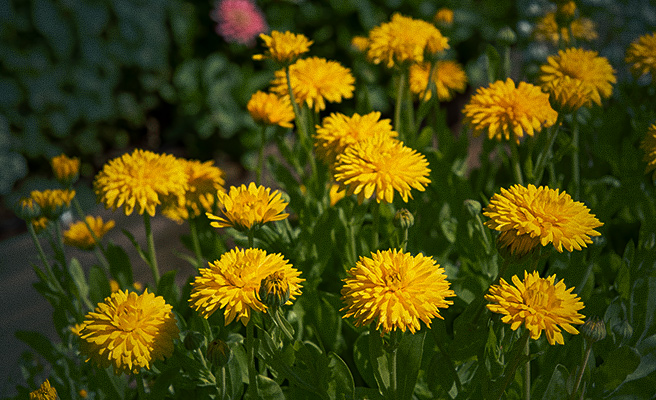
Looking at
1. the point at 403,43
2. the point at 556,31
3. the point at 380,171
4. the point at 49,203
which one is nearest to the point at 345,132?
the point at 380,171

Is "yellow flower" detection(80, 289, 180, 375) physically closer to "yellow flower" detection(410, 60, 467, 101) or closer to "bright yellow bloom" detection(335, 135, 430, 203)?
"bright yellow bloom" detection(335, 135, 430, 203)

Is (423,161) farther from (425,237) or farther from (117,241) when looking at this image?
(117,241)

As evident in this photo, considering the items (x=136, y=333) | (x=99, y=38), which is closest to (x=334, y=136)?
(x=136, y=333)

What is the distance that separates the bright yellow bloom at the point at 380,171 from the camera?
75cm

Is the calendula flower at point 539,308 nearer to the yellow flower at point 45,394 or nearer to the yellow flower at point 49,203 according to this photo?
the yellow flower at point 45,394

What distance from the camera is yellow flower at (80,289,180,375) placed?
0.65 m

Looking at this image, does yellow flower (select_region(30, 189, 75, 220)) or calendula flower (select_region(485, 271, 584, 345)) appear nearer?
calendula flower (select_region(485, 271, 584, 345))

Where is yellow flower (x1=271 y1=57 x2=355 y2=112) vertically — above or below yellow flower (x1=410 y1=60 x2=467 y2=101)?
above

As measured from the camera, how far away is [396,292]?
62cm

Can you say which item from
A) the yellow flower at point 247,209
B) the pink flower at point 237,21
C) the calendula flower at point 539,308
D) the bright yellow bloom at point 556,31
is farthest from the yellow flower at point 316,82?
the pink flower at point 237,21

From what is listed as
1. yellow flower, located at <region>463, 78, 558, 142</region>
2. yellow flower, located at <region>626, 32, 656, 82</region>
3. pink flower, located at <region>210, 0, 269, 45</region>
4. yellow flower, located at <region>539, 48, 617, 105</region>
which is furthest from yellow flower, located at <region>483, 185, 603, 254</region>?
pink flower, located at <region>210, 0, 269, 45</region>

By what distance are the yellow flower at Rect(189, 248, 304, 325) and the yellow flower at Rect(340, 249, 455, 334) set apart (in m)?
0.07

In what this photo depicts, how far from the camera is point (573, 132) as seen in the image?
104 cm

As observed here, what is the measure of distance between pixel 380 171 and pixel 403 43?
14.8 inches
